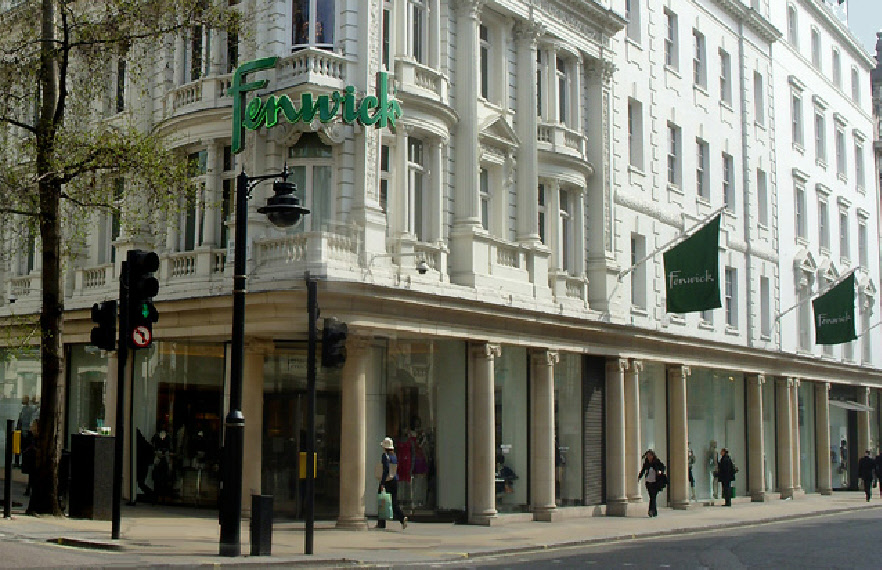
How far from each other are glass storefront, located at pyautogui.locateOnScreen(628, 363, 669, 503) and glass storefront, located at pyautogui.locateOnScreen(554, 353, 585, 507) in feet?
12.5

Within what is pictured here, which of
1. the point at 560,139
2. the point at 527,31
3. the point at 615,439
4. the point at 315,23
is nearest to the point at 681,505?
the point at 615,439

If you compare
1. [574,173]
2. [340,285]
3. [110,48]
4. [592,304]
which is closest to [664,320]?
[592,304]

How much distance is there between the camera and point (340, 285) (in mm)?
22094

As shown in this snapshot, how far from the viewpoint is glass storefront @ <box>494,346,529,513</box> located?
2736cm

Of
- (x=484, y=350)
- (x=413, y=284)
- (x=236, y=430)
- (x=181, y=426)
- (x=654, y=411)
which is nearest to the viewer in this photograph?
(x=236, y=430)

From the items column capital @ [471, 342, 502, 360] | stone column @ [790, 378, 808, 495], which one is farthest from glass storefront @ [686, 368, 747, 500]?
column capital @ [471, 342, 502, 360]

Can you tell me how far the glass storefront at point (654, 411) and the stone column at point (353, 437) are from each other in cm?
1307

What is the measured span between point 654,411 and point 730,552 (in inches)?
567

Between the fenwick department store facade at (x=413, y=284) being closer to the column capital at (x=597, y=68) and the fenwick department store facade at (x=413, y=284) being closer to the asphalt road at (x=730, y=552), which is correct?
the column capital at (x=597, y=68)

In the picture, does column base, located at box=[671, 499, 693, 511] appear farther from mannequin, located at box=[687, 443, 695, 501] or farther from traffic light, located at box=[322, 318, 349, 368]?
traffic light, located at box=[322, 318, 349, 368]

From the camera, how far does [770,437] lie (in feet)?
137

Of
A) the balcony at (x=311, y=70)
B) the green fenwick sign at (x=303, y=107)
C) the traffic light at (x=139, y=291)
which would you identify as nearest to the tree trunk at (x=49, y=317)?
the green fenwick sign at (x=303, y=107)

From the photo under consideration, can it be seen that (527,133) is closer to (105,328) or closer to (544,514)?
(544,514)

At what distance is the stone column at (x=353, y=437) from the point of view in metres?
22.7
